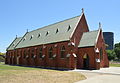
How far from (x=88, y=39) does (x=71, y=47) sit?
4765 millimetres

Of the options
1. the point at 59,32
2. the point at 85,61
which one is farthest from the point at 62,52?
the point at 59,32

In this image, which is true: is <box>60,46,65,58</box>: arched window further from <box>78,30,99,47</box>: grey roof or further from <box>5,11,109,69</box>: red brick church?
<box>78,30,99,47</box>: grey roof

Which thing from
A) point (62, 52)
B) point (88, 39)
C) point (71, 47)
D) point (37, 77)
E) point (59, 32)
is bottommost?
point (37, 77)

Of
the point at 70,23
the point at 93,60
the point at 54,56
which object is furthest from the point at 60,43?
the point at 93,60

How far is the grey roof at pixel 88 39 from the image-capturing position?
3766 centimetres

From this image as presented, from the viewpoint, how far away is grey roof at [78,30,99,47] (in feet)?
124

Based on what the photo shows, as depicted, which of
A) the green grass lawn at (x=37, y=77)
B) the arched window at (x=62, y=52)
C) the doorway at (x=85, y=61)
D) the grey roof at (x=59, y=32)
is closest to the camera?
the green grass lawn at (x=37, y=77)

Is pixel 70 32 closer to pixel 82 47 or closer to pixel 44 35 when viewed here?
pixel 82 47

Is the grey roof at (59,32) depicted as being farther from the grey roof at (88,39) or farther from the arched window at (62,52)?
the grey roof at (88,39)

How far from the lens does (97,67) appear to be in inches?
1382

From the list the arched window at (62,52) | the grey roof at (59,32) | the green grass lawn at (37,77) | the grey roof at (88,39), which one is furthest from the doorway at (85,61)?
the green grass lawn at (37,77)

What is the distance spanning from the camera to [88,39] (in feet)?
129

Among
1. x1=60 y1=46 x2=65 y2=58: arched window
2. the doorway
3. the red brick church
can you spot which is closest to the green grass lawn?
the red brick church

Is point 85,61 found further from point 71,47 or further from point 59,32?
point 59,32
